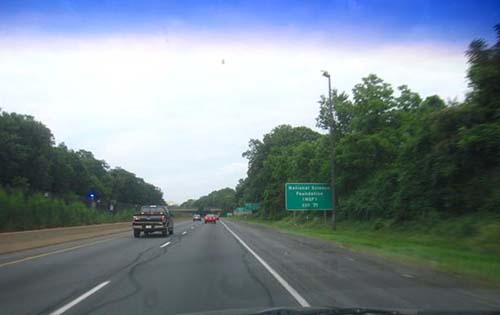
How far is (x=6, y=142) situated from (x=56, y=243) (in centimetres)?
5885

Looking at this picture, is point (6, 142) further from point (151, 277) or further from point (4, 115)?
point (151, 277)

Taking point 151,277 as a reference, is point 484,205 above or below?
above

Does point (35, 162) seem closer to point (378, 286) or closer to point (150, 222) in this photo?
point (150, 222)

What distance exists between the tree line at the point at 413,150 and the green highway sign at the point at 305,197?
→ 3.36 m

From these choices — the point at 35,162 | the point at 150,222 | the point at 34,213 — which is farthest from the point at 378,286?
the point at 35,162

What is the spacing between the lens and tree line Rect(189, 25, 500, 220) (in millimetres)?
30641

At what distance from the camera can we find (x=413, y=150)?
127 ft

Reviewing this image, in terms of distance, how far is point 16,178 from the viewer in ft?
270

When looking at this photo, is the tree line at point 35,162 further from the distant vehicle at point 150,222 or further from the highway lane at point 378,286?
the highway lane at point 378,286

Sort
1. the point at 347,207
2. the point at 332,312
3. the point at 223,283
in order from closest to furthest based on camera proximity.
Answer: the point at 332,312 → the point at 223,283 → the point at 347,207

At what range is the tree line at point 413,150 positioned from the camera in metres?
30.6

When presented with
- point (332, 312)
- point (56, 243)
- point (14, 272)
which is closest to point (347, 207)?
point (56, 243)

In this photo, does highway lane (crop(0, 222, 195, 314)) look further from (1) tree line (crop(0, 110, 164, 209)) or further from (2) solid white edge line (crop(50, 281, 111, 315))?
(1) tree line (crop(0, 110, 164, 209))

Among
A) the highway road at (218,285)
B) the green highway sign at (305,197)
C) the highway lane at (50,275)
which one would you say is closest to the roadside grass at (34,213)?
the highway lane at (50,275)
